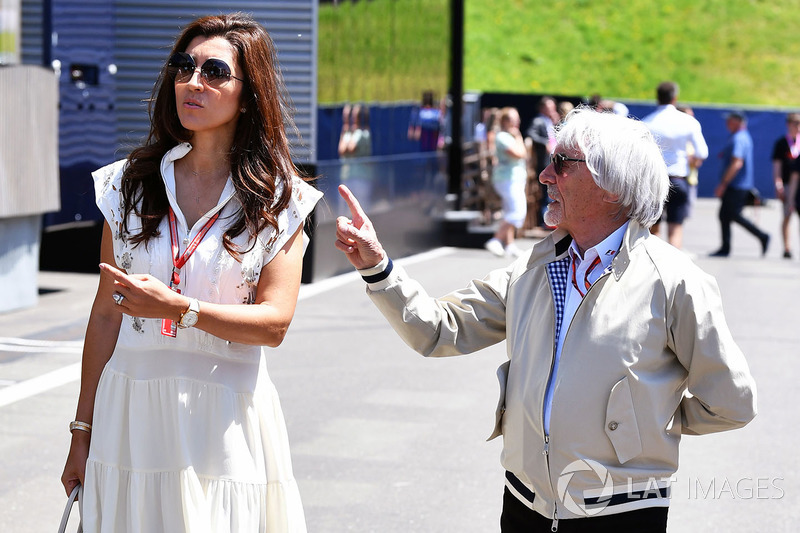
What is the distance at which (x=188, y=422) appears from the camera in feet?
9.20

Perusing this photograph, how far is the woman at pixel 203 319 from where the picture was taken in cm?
280

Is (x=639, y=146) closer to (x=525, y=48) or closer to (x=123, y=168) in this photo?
(x=123, y=168)

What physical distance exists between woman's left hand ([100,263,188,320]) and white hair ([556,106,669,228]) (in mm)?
1133

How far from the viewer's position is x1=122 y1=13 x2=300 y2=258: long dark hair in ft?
9.41

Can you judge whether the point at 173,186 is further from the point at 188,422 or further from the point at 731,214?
the point at 731,214

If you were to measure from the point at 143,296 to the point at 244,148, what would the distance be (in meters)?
0.59

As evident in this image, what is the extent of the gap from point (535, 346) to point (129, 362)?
1053 mm

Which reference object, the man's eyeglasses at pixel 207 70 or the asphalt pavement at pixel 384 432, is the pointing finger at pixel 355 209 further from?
the asphalt pavement at pixel 384 432

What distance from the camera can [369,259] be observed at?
305 cm

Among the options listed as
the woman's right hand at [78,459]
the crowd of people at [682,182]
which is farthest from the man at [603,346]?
the crowd of people at [682,182]

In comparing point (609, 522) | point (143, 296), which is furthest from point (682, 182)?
point (143, 296)

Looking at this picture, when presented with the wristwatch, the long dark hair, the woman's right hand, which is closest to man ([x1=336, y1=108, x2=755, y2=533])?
the long dark hair

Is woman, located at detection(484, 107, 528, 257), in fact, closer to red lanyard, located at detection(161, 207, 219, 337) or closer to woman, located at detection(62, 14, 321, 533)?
woman, located at detection(62, 14, 321, 533)

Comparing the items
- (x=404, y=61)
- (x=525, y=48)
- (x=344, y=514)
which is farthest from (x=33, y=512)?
(x=525, y=48)
